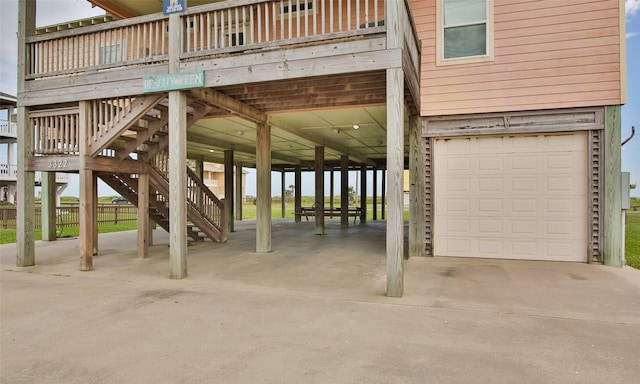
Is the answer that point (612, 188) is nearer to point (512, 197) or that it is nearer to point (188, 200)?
point (512, 197)

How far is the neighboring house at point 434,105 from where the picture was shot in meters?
5.76

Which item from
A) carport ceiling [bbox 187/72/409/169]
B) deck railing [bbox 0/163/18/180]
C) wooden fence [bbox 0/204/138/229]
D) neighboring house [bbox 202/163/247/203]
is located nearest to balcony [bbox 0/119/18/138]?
deck railing [bbox 0/163/18/180]

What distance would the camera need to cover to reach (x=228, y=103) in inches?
264

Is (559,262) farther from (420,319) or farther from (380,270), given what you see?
(420,319)

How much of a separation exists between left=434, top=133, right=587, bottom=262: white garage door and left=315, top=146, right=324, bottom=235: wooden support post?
491 cm

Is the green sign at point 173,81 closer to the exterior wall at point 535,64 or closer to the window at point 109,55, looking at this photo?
the window at point 109,55

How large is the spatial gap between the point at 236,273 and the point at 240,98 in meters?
3.22

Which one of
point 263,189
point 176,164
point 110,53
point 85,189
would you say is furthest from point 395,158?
point 110,53

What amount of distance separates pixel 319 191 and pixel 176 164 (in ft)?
23.9

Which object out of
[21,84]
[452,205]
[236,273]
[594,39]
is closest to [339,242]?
[452,205]

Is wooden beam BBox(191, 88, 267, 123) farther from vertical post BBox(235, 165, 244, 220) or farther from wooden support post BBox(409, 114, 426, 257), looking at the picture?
vertical post BBox(235, 165, 244, 220)

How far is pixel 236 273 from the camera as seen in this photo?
6.14 m

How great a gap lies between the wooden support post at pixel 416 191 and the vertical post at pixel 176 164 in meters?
4.54

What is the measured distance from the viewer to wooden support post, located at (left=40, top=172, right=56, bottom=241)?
34.1 feet
